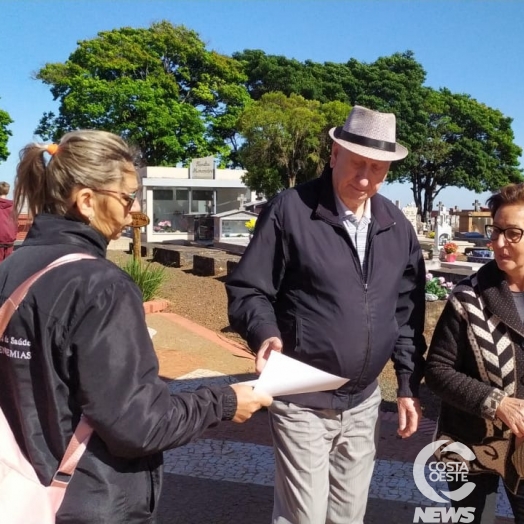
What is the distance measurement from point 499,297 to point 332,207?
75cm

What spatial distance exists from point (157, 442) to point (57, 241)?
0.60 m

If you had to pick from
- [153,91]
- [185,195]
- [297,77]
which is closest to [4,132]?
[153,91]

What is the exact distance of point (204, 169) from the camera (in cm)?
3147

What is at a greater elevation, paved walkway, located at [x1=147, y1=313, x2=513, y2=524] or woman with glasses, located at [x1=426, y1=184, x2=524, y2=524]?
woman with glasses, located at [x1=426, y1=184, x2=524, y2=524]

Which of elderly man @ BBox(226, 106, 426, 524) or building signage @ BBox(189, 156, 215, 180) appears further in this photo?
building signage @ BBox(189, 156, 215, 180)

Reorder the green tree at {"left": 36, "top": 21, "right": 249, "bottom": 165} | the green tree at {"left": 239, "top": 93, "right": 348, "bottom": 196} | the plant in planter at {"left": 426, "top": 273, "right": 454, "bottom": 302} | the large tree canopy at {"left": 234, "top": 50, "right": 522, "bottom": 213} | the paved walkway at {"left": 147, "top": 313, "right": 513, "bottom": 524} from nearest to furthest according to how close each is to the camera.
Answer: the paved walkway at {"left": 147, "top": 313, "right": 513, "bottom": 524}
the plant in planter at {"left": 426, "top": 273, "right": 454, "bottom": 302}
the green tree at {"left": 239, "top": 93, "right": 348, "bottom": 196}
the green tree at {"left": 36, "top": 21, "right": 249, "bottom": 165}
the large tree canopy at {"left": 234, "top": 50, "right": 522, "bottom": 213}

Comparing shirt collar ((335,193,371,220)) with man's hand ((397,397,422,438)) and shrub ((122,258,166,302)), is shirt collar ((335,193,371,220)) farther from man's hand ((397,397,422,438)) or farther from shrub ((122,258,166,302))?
shrub ((122,258,166,302))

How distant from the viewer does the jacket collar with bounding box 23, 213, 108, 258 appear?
162cm

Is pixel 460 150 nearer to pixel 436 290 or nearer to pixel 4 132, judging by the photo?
pixel 4 132

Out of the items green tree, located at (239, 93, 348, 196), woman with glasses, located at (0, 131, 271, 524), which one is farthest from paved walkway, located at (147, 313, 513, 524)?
green tree, located at (239, 93, 348, 196)

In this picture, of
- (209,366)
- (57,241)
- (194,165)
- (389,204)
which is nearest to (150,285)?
A: (209,366)

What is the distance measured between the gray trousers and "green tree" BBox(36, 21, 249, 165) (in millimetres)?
32765

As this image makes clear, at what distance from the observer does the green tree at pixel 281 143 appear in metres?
28.6

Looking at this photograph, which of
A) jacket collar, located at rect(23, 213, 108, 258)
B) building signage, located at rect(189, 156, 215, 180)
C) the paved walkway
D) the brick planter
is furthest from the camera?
building signage, located at rect(189, 156, 215, 180)
